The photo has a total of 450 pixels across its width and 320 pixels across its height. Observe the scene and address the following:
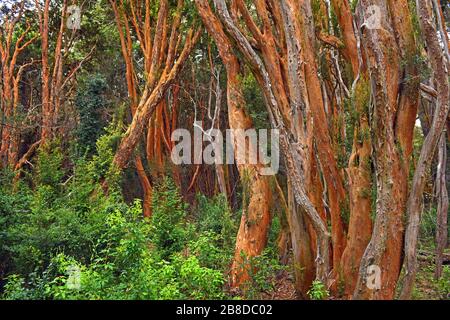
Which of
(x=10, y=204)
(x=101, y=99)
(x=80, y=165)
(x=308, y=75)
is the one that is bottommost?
(x=10, y=204)

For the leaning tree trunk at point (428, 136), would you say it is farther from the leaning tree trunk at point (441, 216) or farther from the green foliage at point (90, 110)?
the green foliage at point (90, 110)

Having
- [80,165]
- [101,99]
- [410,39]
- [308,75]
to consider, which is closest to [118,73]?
[101,99]

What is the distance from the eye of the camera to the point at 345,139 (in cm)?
655

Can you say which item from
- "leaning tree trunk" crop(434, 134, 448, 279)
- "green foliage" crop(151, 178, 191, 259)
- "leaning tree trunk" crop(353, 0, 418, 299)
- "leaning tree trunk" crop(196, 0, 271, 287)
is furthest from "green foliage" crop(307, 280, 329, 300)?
"leaning tree trunk" crop(434, 134, 448, 279)

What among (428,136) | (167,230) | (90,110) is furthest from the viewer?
(90,110)

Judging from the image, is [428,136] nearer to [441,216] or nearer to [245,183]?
[245,183]

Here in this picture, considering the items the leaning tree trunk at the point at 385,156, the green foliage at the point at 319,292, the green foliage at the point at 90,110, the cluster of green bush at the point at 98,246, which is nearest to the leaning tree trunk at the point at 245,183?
the cluster of green bush at the point at 98,246

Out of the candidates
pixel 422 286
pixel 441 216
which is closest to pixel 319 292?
pixel 422 286

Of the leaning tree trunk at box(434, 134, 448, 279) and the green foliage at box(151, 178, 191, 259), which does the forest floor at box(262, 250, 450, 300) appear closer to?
the leaning tree trunk at box(434, 134, 448, 279)

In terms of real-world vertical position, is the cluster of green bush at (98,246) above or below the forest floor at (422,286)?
above

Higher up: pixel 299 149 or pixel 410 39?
pixel 410 39

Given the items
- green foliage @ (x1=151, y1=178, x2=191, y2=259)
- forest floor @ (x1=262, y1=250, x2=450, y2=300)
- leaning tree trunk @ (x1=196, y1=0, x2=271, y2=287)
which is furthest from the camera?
green foliage @ (x1=151, y1=178, x2=191, y2=259)
